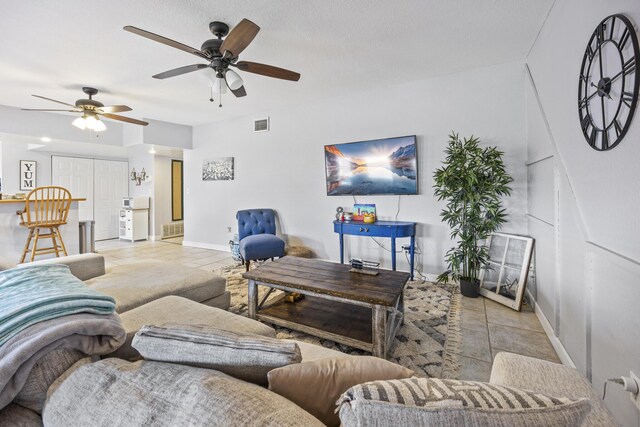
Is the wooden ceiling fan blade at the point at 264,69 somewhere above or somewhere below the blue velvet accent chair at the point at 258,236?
above

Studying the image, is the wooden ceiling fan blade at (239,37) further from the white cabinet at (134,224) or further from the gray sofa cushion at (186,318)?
the white cabinet at (134,224)

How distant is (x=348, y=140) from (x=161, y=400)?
3.80 metres

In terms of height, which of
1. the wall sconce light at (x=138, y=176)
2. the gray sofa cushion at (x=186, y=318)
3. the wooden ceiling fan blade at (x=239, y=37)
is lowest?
the gray sofa cushion at (x=186, y=318)

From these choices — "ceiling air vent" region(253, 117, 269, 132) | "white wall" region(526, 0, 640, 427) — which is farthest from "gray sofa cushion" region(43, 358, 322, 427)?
"ceiling air vent" region(253, 117, 269, 132)

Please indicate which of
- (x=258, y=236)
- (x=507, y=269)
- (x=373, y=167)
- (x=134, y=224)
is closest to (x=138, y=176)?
(x=134, y=224)

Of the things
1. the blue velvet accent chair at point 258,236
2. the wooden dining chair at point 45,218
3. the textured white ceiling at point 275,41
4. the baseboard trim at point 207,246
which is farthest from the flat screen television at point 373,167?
the wooden dining chair at point 45,218

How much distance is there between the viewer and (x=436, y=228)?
3.50 metres

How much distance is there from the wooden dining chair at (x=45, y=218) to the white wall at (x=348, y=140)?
2085 millimetres

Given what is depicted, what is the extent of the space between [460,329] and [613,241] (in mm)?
1316

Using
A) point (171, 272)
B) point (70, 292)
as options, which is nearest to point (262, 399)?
point (70, 292)

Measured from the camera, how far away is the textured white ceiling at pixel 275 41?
2.13 meters

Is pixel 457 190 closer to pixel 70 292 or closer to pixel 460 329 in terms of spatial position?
pixel 460 329

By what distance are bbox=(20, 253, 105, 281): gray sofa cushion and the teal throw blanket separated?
86 centimetres

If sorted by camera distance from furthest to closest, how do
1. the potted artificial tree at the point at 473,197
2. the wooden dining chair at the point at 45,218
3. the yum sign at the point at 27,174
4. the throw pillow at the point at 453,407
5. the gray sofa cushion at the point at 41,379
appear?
1. the yum sign at the point at 27,174
2. the wooden dining chair at the point at 45,218
3. the potted artificial tree at the point at 473,197
4. the gray sofa cushion at the point at 41,379
5. the throw pillow at the point at 453,407
